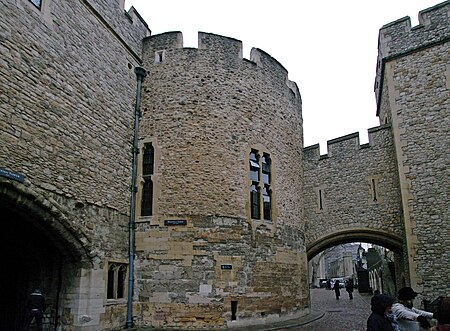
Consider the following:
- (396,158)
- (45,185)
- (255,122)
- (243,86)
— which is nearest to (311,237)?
(396,158)

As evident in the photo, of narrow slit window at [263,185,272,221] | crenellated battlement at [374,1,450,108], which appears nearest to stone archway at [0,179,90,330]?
narrow slit window at [263,185,272,221]

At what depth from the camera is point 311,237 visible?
45.9ft

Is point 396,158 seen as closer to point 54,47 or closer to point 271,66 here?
point 271,66

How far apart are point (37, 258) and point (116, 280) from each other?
1766 millimetres

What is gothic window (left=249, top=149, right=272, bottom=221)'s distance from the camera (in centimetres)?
1099

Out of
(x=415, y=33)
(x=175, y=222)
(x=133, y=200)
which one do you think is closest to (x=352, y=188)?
(x=415, y=33)

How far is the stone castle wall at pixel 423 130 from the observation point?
10539 millimetres

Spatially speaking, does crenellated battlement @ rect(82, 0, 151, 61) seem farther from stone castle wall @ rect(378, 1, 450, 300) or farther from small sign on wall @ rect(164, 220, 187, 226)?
stone castle wall @ rect(378, 1, 450, 300)

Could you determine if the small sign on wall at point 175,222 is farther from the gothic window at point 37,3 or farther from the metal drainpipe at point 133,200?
the gothic window at point 37,3

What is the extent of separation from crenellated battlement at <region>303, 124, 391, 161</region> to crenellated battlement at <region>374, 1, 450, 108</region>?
7.21 ft

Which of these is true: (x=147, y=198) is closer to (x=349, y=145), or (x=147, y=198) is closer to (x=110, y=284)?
(x=110, y=284)

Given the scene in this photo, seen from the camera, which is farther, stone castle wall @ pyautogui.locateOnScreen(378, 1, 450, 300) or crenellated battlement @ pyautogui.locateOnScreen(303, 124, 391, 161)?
crenellated battlement @ pyautogui.locateOnScreen(303, 124, 391, 161)

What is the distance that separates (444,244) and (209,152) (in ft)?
21.6

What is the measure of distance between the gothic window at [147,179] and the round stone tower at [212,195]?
27 mm
